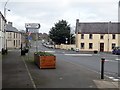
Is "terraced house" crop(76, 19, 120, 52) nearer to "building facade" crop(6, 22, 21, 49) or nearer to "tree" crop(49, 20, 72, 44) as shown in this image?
"tree" crop(49, 20, 72, 44)

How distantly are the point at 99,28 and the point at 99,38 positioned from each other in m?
3.01

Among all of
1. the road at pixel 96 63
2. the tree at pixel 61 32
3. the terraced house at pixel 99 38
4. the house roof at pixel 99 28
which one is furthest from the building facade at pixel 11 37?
the road at pixel 96 63

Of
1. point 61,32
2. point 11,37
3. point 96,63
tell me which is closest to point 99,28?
point 61,32

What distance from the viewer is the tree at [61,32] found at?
92.5 metres

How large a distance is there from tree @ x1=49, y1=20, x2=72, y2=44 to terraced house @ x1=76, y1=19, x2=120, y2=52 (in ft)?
33.0

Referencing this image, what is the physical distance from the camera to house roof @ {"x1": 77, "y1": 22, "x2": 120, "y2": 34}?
82.2m

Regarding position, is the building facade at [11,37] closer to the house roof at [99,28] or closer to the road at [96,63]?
the house roof at [99,28]

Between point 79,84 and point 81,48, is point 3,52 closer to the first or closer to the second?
point 79,84

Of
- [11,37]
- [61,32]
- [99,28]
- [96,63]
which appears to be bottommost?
[96,63]

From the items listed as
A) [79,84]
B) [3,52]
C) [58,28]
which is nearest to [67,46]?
[58,28]

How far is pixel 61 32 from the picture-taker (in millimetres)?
91875

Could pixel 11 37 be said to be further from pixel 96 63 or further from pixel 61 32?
pixel 96 63

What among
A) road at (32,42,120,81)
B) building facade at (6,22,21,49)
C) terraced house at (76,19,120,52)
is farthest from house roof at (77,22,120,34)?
road at (32,42,120,81)

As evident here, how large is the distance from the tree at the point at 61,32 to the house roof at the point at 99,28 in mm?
8649
